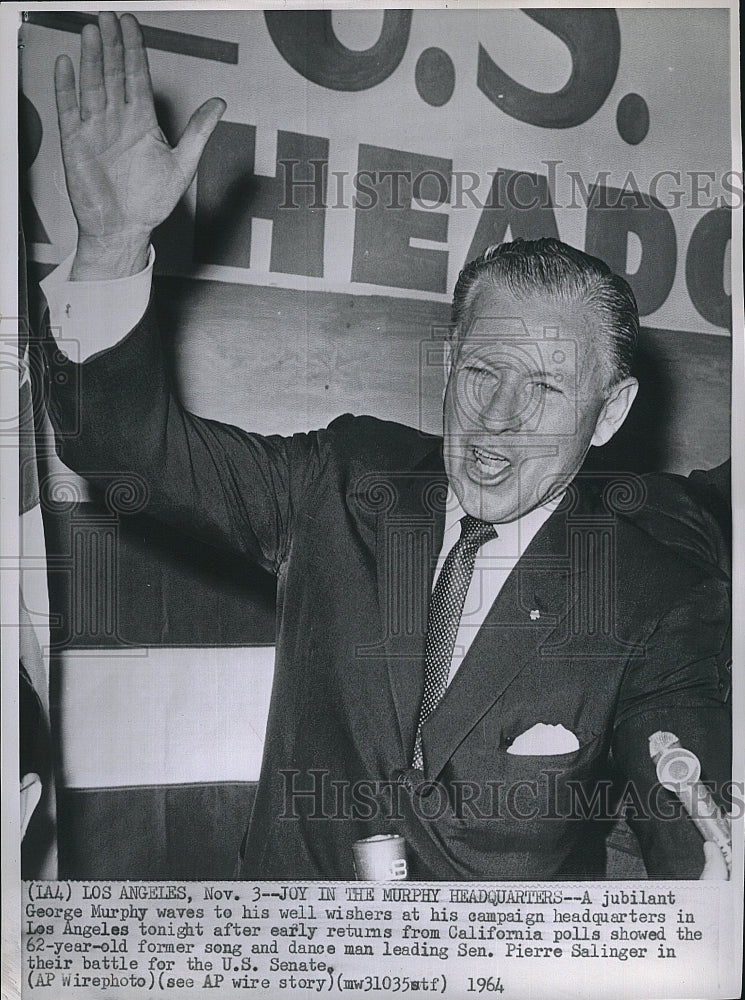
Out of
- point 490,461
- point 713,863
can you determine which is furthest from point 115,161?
point 713,863

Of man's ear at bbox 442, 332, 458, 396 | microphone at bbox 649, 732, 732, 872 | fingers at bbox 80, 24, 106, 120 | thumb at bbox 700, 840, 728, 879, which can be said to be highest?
fingers at bbox 80, 24, 106, 120

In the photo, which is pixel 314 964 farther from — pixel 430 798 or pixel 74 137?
pixel 74 137

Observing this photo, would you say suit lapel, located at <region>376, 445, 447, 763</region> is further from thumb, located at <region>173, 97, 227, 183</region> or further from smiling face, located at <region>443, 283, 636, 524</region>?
thumb, located at <region>173, 97, 227, 183</region>

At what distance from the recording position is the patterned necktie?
5.85ft

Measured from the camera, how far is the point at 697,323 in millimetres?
1838

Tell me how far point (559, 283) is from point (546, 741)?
999 mm

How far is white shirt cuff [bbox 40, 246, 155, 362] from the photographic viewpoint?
1.79 metres

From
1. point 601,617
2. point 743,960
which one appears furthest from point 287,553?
point 743,960

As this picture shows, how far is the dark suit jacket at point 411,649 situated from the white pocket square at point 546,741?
0.02m

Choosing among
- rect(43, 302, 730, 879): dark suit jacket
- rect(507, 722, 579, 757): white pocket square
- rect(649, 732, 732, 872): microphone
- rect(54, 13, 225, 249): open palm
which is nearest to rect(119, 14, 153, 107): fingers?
rect(54, 13, 225, 249): open palm

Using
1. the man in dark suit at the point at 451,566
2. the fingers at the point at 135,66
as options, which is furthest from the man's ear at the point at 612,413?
the fingers at the point at 135,66

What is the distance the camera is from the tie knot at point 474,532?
181 centimetres

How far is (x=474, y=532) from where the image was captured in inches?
71.3

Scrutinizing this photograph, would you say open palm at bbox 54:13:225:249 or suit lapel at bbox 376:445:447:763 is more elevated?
open palm at bbox 54:13:225:249
